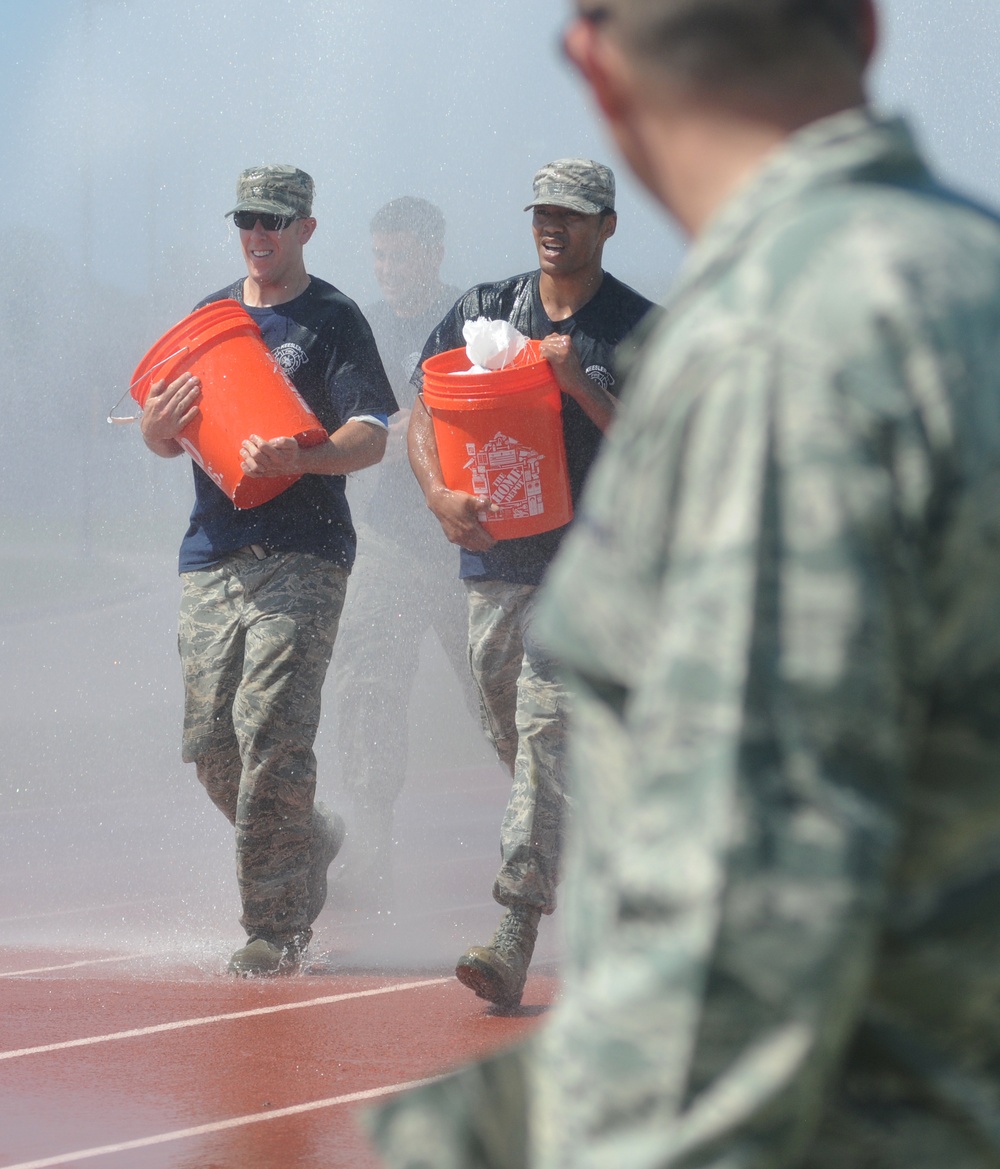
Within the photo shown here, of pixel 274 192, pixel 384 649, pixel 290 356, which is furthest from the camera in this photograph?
pixel 384 649

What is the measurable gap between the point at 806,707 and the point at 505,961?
3522mm

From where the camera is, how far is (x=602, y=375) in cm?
460

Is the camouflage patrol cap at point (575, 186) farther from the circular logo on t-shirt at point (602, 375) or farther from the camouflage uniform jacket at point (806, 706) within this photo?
the camouflage uniform jacket at point (806, 706)

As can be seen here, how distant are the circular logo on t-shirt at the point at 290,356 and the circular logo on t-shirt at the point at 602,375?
0.89 m

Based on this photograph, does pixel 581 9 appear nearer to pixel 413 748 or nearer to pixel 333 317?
pixel 333 317

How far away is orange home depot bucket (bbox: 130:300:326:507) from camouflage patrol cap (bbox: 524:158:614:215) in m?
0.83

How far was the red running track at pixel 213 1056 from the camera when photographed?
344cm

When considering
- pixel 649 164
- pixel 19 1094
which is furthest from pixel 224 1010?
pixel 649 164

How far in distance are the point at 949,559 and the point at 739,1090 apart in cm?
30

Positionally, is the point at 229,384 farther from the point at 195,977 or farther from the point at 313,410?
the point at 195,977

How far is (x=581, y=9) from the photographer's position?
42.6 inches

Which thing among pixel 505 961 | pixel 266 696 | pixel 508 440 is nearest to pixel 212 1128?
pixel 505 961

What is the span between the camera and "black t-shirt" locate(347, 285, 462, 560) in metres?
7.07

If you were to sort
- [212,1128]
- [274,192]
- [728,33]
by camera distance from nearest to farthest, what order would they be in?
[728,33], [212,1128], [274,192]
